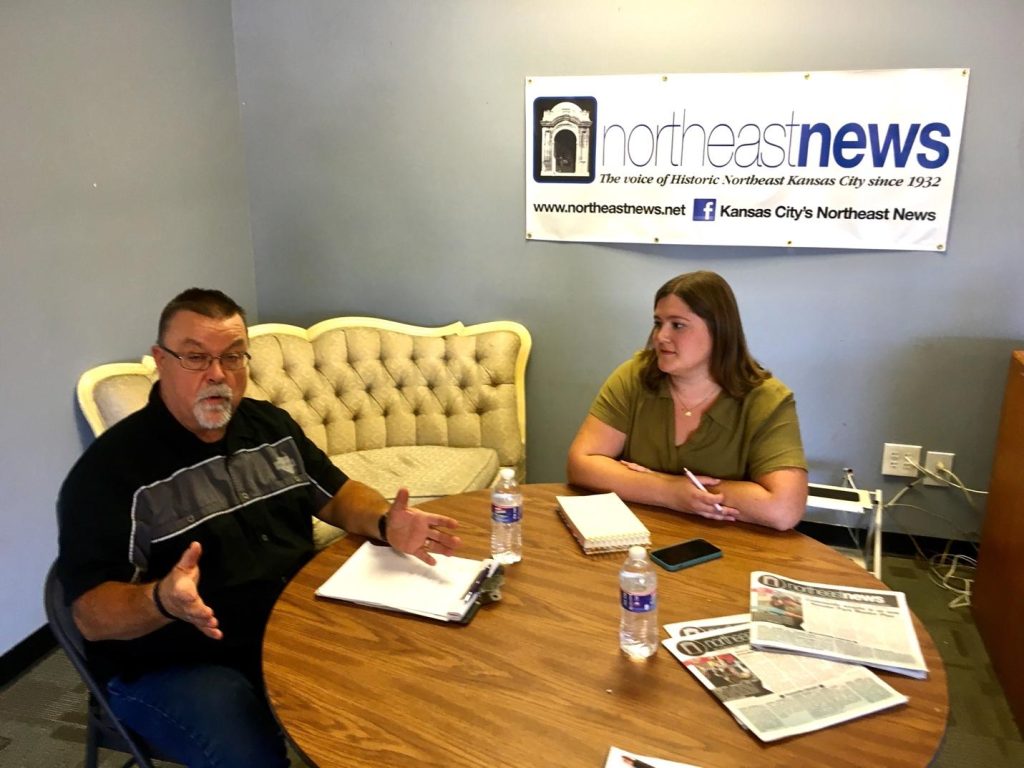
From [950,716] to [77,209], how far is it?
9.23ft

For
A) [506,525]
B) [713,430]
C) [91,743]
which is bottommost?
[91,743]

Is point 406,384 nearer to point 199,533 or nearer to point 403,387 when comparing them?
point 403,387

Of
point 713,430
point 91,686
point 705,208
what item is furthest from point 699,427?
point 91,686

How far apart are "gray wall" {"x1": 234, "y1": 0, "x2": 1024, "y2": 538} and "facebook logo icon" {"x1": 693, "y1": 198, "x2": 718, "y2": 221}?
0.14m

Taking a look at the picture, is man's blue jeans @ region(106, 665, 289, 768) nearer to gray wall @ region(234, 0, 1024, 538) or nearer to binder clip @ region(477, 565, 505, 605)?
binder clip @ region(477, 565, 505, 605)

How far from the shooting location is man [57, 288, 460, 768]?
4.49 feet

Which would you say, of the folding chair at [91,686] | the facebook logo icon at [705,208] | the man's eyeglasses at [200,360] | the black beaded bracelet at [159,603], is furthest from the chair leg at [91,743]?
the facebook logo icon at [705,208]

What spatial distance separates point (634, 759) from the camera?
1060 millimetres

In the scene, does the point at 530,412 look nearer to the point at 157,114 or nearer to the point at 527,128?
the point at 527,128

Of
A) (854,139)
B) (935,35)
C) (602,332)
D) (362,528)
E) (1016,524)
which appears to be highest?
(935,35)

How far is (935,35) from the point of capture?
260 centimetres

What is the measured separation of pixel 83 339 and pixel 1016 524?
2.92 metres

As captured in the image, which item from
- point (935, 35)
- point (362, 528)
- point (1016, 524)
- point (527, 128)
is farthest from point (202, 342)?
point (935, 35)

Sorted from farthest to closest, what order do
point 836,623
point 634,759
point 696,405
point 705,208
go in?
point 705,208 < point 696,405 < point 836,623 < point 634,759
